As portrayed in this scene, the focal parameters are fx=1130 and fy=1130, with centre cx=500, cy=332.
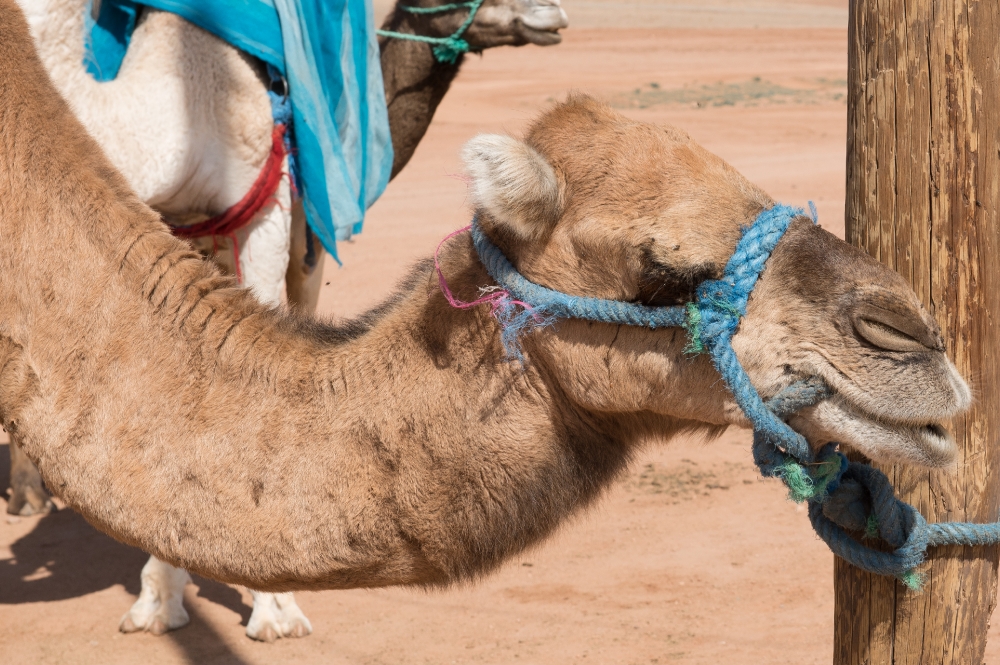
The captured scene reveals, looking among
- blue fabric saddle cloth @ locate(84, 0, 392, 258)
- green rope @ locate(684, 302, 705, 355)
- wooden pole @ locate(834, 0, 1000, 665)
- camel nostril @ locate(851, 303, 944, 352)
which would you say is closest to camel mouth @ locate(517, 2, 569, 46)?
blue fabric saddle cloth @ locate(84, 0, 392, 258)

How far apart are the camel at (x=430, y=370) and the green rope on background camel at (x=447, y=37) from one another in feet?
12.3

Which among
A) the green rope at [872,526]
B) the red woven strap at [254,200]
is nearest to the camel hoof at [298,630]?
the red woven strap at [254,200]

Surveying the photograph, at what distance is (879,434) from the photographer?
81.6 inches

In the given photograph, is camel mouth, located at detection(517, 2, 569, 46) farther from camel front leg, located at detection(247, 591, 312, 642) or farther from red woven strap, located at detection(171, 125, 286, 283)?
camel front leg, located at detection(247, 591, 312, 642)

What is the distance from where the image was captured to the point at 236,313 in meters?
2.53

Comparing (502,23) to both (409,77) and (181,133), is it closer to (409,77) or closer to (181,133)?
(409,77)

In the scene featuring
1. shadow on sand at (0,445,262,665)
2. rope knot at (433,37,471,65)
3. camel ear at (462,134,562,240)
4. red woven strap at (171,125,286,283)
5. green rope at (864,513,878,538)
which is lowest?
shadow on sand at (0,445,262,665)

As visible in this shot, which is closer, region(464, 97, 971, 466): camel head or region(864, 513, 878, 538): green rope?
region(464, 97, 971, 466): camel head

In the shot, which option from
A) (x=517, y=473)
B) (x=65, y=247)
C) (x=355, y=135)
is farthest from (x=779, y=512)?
(x=65, y=247)

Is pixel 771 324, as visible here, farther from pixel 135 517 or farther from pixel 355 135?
pixel 355 135

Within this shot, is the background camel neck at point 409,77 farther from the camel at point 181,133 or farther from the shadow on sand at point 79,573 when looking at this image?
the shadow on sand at point 79,573

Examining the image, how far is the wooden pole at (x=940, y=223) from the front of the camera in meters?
2.32

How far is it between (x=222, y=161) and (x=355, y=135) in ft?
3.13

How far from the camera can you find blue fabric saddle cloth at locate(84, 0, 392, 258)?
444 centimetres
